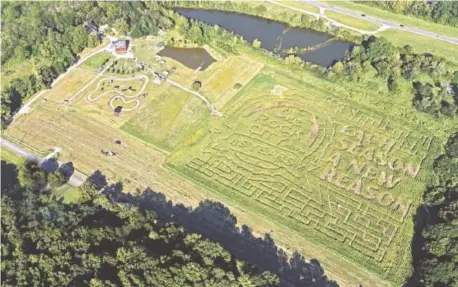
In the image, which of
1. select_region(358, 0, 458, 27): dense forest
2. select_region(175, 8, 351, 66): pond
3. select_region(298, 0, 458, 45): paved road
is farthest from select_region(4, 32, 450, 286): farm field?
select_region(358, 0, 458, 27): dense forest

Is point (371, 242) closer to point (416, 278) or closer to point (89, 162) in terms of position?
point (416, 278)

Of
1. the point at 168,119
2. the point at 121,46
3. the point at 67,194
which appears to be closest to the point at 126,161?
the point at 67,194

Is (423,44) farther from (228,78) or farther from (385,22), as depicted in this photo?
(228,78)

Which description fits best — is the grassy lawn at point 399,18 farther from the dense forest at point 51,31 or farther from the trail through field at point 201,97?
the trail through field at point 201,97

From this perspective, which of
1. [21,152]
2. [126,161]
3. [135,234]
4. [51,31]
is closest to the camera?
[135,234]

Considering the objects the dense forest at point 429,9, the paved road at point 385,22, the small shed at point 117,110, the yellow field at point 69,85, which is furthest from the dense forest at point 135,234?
the dense forest at point 429,9

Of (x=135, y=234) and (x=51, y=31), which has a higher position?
(x=51, y=31)
